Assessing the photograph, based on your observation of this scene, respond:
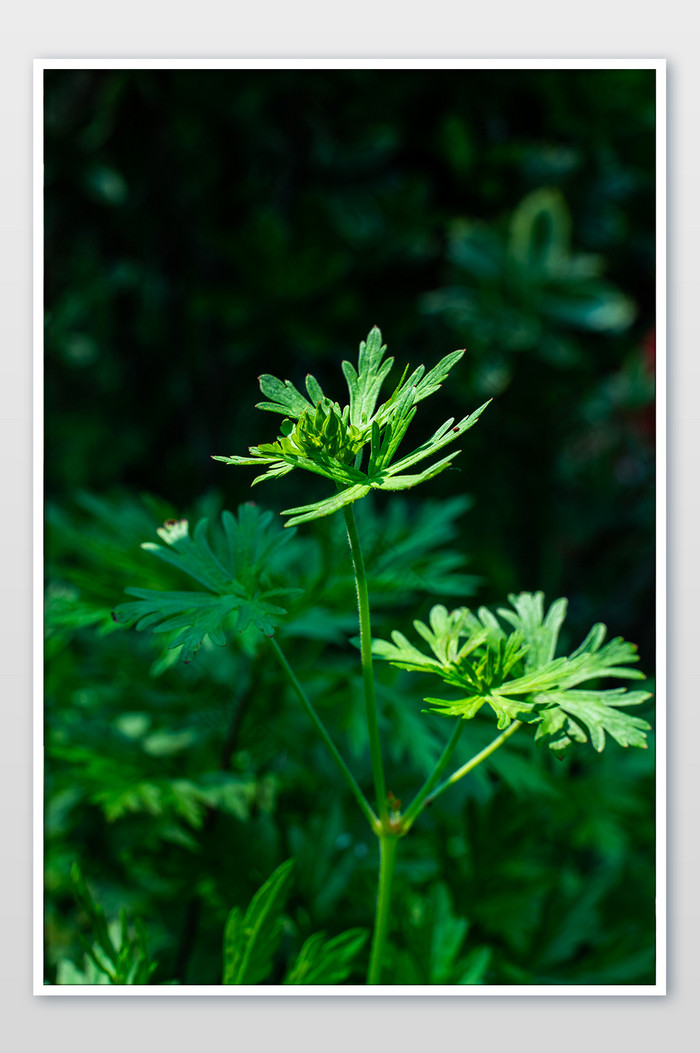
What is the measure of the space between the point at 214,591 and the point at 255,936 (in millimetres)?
289

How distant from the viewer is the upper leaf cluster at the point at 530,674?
1.66 feet

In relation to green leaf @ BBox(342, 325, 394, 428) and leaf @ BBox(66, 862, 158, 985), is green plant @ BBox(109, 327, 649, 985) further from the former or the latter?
leaf @ BBox(66, 862, 158, 985)

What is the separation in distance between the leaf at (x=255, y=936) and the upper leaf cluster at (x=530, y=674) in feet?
0.75

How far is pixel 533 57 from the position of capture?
36.0 inches

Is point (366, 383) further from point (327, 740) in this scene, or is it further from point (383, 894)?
point (383, 894)

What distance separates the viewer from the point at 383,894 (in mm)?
591

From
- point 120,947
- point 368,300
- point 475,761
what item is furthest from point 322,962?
point 368,300

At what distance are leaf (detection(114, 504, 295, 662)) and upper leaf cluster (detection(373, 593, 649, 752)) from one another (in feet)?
0.28

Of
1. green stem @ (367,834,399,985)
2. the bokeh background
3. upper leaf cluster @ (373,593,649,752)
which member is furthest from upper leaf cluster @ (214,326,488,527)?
the bokeh background

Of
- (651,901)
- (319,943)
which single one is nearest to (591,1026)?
(651,901)

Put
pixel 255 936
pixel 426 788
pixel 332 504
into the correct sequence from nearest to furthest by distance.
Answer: pixel 332 504 < pixel 426 788 < pixel 255 936

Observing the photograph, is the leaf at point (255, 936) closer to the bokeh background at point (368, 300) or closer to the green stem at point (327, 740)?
the green stem at point (327, 740)

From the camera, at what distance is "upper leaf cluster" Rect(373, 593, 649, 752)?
505mm

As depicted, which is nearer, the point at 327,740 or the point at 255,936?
the point at 327,740
